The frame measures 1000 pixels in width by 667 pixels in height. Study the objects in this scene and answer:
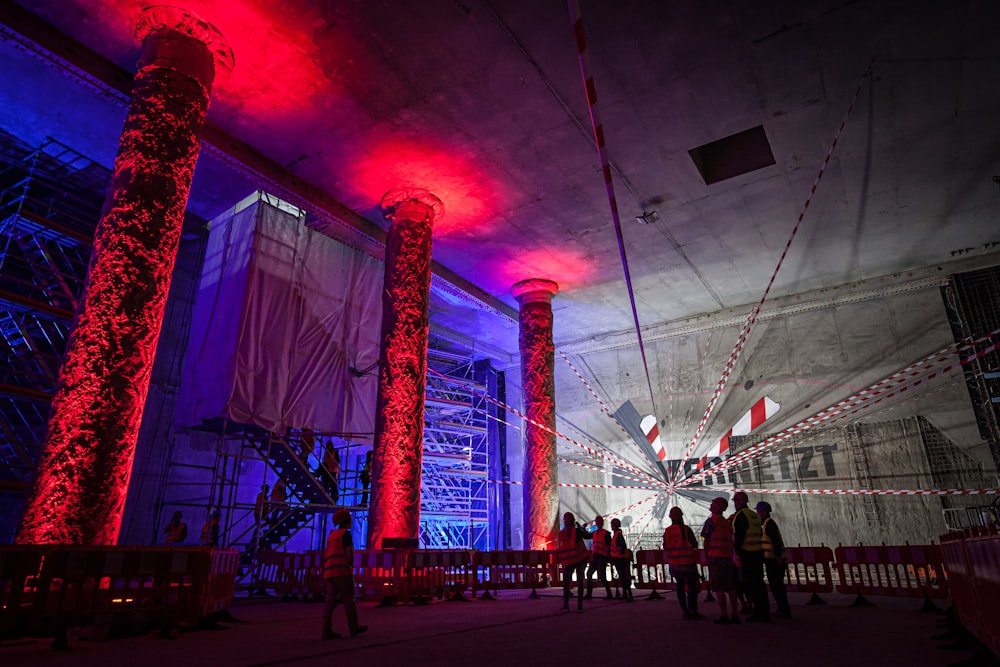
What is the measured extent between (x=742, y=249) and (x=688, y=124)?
5339mm

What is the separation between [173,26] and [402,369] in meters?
6.40

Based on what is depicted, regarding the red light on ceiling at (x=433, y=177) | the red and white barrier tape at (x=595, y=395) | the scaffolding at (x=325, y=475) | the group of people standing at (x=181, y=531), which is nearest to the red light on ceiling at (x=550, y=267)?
the red light on ceiling at (x=433, y=177)

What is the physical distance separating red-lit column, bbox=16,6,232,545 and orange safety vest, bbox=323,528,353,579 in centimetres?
245

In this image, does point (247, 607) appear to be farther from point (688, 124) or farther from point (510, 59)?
point (688, 124)

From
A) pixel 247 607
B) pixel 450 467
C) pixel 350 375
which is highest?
pixel 350 375

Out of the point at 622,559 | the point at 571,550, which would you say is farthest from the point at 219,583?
the point at 622,559

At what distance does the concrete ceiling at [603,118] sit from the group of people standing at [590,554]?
22.3 feet

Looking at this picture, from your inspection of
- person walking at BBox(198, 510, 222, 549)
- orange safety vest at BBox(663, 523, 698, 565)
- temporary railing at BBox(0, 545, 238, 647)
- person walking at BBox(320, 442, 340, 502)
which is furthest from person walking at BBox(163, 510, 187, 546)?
orange safety vest at BBox(663, 523, 698, 565)

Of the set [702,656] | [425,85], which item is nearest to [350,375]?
[425,85]

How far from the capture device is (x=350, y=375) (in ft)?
48.1

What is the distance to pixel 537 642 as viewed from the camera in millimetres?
5445

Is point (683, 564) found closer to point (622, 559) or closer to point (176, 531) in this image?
point (622, 559)

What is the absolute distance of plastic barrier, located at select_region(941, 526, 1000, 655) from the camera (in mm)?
3949

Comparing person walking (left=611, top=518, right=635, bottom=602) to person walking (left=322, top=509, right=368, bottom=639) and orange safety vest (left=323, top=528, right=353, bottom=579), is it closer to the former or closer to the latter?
person walking (left=322, top=509, right=368, bottom=639)
